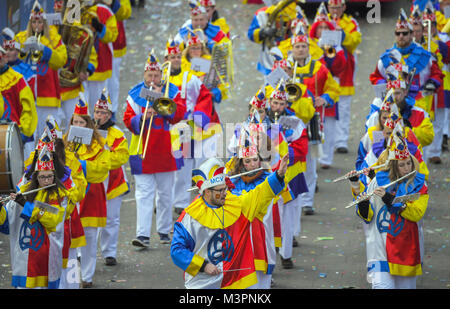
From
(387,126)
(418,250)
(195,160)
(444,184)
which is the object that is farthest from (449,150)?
(418,250)

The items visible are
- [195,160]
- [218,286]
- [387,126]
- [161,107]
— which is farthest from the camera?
[195,160]

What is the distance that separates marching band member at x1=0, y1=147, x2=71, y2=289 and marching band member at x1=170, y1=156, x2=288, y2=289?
1.46 meters

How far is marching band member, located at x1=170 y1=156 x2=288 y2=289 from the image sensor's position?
28.9 ft

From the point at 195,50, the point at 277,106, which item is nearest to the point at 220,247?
the point at 277,106

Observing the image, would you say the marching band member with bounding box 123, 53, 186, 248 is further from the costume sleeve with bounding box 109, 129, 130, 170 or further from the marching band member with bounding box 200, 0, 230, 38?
the marching band member with bounding box 200, 0, 230, 38

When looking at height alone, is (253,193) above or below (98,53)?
below

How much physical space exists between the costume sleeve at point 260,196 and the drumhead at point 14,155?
2567 millimetres

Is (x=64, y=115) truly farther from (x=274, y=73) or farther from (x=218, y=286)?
(x=218, y=286)

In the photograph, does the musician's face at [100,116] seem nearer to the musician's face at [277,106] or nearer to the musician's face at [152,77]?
the musician's face at [152,77]

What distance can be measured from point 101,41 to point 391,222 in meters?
6.96

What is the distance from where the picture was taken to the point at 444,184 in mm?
14859

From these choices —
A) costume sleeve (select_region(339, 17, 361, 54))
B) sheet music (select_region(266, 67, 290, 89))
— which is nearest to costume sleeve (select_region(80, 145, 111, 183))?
sheet music (select_region(266, 67, 290, 89))

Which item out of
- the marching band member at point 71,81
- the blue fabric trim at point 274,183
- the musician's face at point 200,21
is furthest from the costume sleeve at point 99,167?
the musician's face at point 200,21

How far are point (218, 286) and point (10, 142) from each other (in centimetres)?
293
